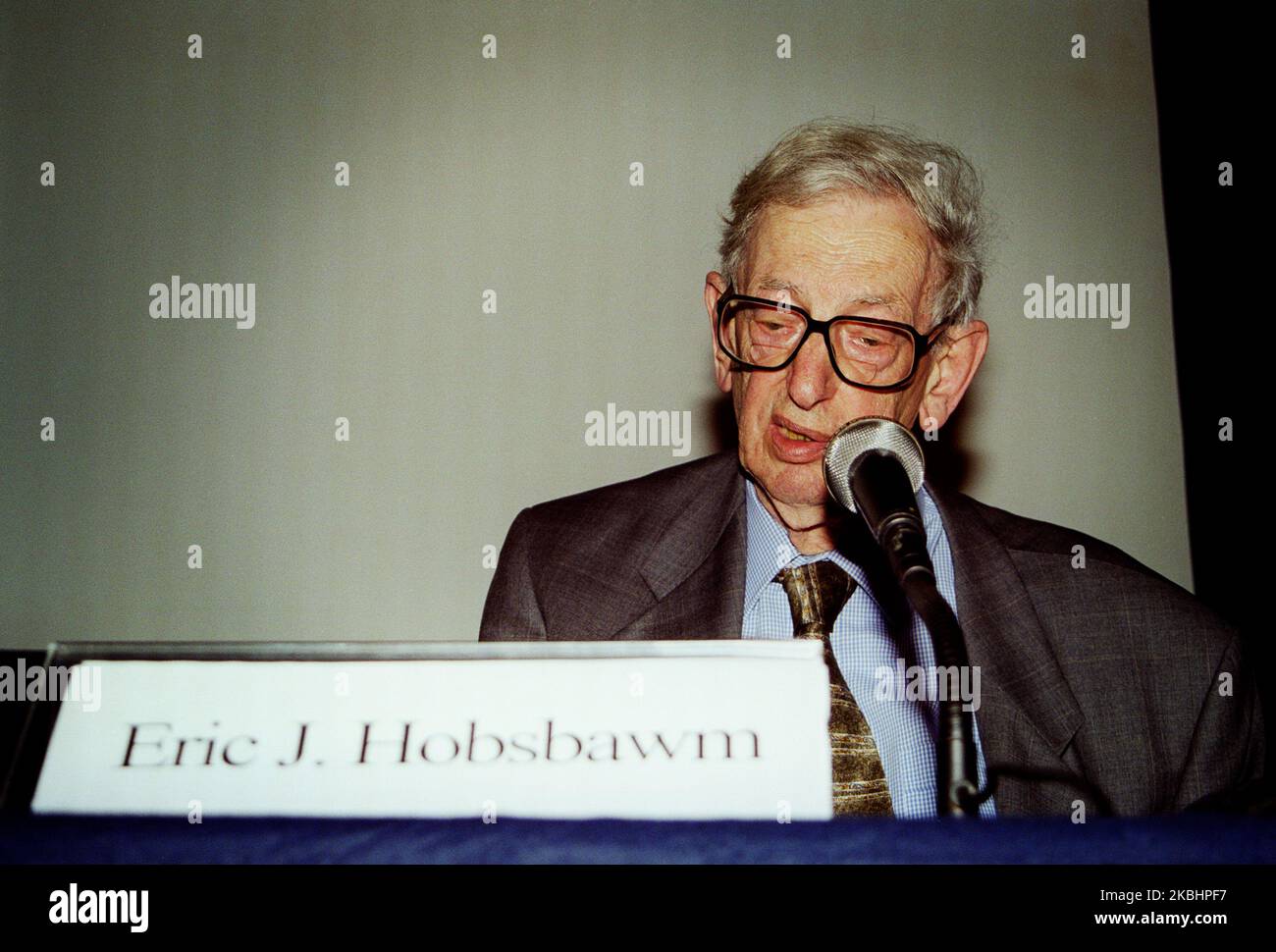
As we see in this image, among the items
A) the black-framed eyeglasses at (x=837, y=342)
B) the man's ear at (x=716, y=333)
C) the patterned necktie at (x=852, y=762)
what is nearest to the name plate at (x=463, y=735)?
the patterned necktie at (x=852, y=762)

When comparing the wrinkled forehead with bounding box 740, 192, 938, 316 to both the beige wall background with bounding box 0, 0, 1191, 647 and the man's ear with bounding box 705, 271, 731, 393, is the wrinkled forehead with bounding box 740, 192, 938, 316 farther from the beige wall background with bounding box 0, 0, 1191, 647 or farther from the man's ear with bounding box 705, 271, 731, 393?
the beige wall background with bounding box 0, 0, 1191, 647

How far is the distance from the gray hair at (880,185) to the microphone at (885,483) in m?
0.67

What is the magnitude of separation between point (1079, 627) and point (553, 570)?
764 mm

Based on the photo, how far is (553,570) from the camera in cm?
162

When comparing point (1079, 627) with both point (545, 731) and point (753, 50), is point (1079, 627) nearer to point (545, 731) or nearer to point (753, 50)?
point (545, 731)

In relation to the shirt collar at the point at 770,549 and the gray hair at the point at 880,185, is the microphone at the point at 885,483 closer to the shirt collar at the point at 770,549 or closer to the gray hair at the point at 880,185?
the shirt collar at the point at 770,549

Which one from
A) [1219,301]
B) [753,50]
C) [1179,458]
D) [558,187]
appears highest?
[753,50]

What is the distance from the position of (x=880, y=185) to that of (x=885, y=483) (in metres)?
0.79

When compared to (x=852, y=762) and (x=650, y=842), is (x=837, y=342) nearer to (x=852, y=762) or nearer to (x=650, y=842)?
(x=852, y=762)

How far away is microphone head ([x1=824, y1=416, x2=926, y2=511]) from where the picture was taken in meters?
0.91

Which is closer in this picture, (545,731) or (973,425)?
(545,731)

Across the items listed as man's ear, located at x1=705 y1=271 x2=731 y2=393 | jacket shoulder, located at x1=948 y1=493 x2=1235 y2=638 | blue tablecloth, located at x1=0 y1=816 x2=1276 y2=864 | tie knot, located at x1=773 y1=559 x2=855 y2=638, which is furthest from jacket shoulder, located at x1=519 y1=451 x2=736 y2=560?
blue tablecloth, located at x1=0 y1=816 x2=1276 y2=864

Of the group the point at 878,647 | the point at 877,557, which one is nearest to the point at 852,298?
the point at 877,557
